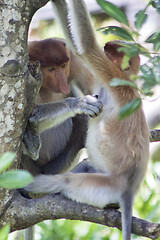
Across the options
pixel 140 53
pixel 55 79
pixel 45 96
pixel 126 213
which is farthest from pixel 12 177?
pixel 45 96

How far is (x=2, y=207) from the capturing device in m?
2.29

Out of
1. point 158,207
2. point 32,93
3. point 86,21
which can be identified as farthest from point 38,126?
point 158,207

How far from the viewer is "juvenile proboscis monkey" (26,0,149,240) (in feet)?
8.04

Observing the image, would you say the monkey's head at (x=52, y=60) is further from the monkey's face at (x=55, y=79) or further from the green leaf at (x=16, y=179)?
the green leaf at (x=16, y=179)

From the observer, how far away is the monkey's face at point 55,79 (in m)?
2.81

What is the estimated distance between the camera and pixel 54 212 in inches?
89.7

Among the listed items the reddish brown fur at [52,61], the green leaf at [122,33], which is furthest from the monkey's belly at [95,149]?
the green leaf at [122,33]

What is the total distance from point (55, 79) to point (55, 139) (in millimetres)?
537

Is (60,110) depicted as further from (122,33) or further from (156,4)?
(156,4)

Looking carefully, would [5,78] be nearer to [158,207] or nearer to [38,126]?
[38,126]

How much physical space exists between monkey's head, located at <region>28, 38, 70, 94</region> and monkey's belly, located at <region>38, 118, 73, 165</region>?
0.40 meters

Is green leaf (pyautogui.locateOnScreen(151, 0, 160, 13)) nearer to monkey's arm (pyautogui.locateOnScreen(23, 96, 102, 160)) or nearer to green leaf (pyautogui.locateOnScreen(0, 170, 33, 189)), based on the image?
green leaf (pyautogui.locateOnScreen(0, 170, 33, 189))

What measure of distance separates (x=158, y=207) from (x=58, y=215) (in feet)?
6.67

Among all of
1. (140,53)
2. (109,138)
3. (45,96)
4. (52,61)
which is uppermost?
(140,53)
